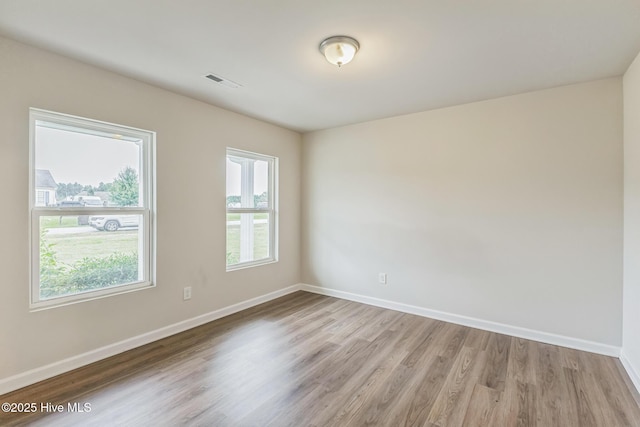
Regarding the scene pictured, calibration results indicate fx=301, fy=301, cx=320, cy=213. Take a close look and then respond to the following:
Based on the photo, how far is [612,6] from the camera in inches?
68.6

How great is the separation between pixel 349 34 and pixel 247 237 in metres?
2.82

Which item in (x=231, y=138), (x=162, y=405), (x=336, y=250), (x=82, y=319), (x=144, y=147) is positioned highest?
(x=231, y=138)

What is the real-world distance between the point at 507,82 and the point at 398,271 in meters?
2.35

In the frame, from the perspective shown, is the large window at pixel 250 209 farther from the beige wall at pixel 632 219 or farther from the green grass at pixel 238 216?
the beige wall at pixel 632 219

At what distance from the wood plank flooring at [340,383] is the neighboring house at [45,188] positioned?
1.35 meters

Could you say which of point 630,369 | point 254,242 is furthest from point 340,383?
point 254,242

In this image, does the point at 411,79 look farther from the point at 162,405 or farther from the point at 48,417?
the point at 48,417

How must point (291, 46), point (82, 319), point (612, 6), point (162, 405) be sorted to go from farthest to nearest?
point (82, 319) < point (291, 46) < point (162, 405) < point (612, 6)

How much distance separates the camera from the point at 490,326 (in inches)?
127

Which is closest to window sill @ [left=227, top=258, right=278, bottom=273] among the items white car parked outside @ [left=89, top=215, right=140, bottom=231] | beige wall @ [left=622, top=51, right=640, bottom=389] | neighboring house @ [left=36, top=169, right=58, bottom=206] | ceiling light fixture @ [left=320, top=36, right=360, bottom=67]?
white car parked outside @ [left=89, top=215, right=140, bottom=231]

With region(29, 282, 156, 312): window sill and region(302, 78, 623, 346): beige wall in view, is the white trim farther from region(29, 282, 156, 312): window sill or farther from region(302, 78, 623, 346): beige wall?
region(29, 282, 156, 312): window sill

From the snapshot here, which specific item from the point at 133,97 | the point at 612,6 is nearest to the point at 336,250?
the point at 133,97

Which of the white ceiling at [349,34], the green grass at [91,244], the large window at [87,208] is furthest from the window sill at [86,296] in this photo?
the white ceiling at [349,34]

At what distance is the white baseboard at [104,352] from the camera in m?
2.14
